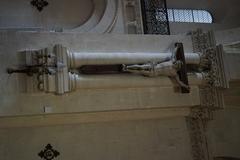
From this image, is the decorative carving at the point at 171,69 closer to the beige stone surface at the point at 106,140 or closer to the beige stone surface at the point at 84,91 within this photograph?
the beige stone surface at the point at 84,91

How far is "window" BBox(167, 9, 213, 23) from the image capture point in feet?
26.5

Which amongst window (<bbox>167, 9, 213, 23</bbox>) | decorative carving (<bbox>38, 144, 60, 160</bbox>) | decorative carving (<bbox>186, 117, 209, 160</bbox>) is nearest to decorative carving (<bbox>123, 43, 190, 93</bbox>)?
decorative carving (<bbox>186, 117, 209, 160</bbox>)

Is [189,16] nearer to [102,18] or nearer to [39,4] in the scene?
[102,18]

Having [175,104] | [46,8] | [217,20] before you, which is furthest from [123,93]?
[217,20]

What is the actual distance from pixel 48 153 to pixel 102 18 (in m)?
2.81

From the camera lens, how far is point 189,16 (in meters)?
8.23

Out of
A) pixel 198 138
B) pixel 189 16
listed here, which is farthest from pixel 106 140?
pixel 189 16

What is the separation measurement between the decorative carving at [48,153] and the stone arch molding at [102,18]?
A: 2.40 metres

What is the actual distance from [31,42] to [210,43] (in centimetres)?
276

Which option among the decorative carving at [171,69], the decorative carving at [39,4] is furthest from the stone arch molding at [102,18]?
the decorative carving at [171,69]

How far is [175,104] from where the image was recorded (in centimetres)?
558

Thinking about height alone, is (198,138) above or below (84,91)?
below

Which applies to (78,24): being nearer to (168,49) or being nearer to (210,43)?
(168,49)

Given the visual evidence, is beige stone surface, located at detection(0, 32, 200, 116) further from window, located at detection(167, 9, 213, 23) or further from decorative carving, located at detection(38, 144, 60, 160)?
window, located at detection(167, 9, 213, 23)
